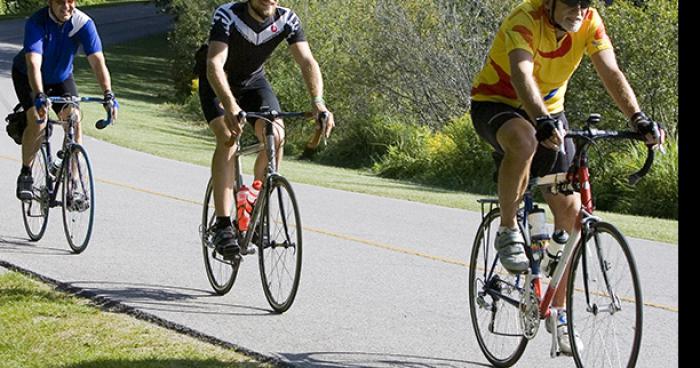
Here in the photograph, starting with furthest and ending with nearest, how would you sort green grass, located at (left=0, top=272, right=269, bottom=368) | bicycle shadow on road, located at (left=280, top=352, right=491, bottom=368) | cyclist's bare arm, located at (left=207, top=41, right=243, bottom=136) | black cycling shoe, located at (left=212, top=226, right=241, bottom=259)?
black cycling shoe, located at (left=212, top=226, right=241, bottom=259) → cyclist's bare arm, located at (left=207, top=41, right=243, bottom=136) → bicycle shadow on road, located at (left=280, top=352, right=491, bottom=368) → green grass, located at (left=0, top=272, right=269, bottom=368)

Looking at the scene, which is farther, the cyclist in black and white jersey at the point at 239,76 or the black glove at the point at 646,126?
the cyclist in black and white jersey at the point at 239,76

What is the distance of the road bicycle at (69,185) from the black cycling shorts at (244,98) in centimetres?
202

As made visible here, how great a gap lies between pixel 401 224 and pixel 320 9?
18481mm

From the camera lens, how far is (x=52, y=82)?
10.6 metres

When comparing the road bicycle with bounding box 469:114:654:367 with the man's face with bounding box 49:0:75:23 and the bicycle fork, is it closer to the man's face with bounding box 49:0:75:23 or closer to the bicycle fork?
the bicycle fork

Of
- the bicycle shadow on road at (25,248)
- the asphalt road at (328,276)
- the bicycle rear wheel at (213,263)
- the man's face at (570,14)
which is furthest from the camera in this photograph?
the bicycle shadow on road at (25,248)

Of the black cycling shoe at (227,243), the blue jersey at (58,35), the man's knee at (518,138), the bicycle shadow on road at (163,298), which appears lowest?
the bicycle shadow on road at (163,298)

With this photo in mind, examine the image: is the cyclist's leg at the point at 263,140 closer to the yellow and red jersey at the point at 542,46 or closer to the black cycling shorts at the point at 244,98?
the black cycling shorts at the point at 244,98

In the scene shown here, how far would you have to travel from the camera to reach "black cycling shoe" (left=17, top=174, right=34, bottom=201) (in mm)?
10977

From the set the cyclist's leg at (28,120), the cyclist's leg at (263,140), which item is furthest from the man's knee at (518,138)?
the cyclist's leg at (28,120)

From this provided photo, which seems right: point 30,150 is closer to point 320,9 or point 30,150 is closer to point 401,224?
point 401,224

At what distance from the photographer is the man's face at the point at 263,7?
791 centimetres

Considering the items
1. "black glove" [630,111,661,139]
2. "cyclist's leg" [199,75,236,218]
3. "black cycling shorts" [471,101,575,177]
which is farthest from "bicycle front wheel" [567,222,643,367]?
"cyclist's leg" [199,75,236,218]

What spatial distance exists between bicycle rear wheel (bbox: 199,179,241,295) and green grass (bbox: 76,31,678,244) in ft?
17.1
